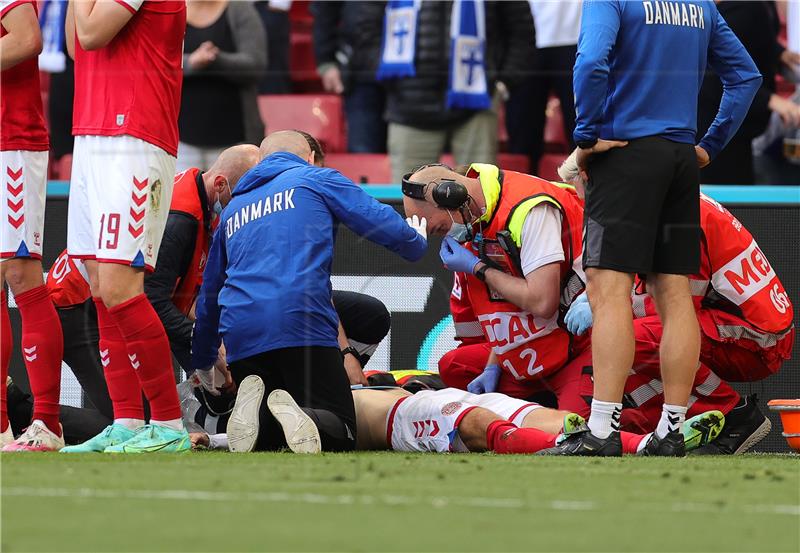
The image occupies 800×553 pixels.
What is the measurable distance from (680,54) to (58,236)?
9.82ft

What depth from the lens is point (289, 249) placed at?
4.75 metres

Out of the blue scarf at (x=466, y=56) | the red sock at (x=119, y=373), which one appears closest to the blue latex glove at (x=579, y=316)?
the blue scarf at (x=466, y=56)

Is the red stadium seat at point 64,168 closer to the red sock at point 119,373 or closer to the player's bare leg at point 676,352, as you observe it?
the red sock at point 119,373

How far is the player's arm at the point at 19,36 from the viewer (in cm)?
470

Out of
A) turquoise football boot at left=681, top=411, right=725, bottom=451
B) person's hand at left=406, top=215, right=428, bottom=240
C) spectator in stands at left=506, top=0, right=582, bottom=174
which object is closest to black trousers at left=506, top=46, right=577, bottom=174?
spectator in stands at left=506, top=0, right=582, bottom=174

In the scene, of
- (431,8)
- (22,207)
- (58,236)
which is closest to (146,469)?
(22,207)

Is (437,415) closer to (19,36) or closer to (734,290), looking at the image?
(734,290)

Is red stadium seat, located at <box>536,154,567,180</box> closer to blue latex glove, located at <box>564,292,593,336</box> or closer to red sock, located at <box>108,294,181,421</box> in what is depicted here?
blue latex glove, located at <box>564,292,593,336</box>

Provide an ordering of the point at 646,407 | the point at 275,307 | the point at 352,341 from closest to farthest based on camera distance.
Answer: the point at 275,307, the point at 646,407, the point at 352,341

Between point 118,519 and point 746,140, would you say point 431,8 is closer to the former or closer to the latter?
point 746,140

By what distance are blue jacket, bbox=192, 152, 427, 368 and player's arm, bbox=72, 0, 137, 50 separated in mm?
781

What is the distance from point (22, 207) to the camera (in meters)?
4.79

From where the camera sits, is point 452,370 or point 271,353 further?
point 452,370

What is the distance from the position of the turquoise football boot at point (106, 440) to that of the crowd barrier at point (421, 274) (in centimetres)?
156
